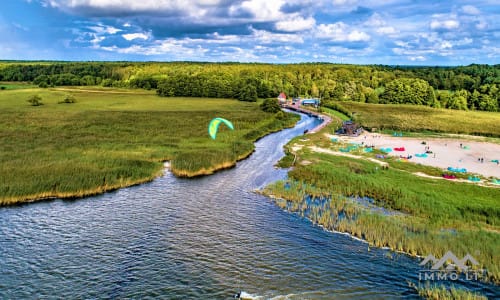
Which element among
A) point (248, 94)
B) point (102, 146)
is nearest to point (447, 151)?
point (102, 146)

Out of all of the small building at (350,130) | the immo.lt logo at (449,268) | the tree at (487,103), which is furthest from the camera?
the tree at (487,103)

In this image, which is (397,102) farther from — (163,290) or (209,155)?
(163,290)

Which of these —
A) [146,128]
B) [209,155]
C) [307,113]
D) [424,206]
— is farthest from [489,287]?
[307,113]

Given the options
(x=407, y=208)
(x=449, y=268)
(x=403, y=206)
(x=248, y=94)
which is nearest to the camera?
(x=449, y=268)

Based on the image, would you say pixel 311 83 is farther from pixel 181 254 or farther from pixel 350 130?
pixel 181 254

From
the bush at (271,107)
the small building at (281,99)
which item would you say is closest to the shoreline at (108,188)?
the bush at (271,107)

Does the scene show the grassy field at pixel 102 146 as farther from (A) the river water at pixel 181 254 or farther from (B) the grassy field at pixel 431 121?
(B) the grassy field at pixel 431 121
